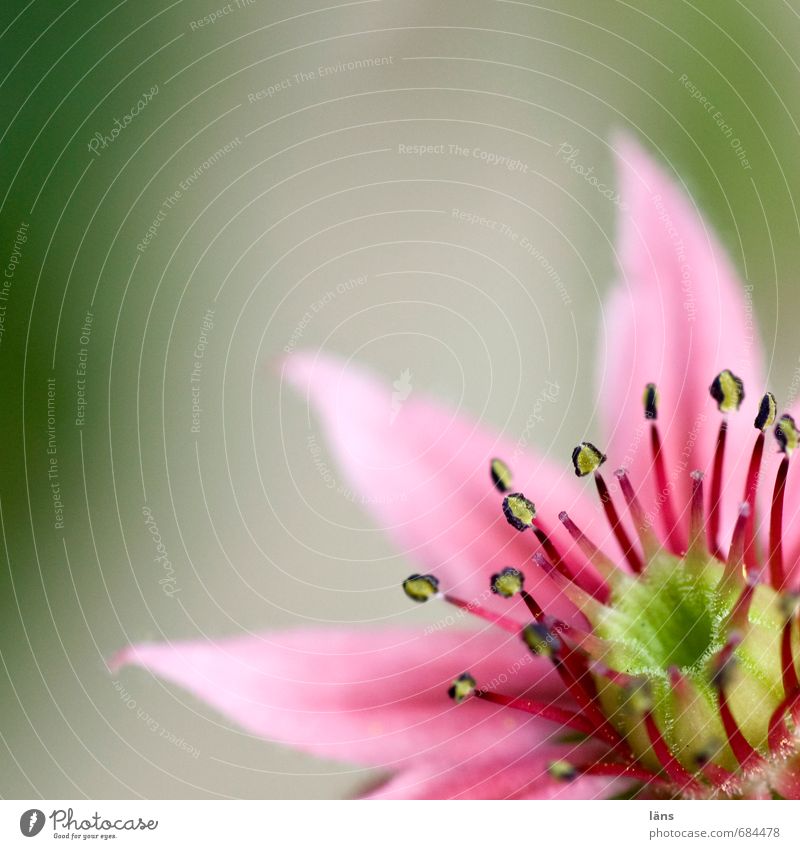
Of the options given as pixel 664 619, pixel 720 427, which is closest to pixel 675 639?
pixel 664 619

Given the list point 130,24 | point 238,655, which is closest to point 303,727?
point 238,655

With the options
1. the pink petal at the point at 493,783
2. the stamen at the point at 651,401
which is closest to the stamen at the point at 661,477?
the stamen at the point at 651,401

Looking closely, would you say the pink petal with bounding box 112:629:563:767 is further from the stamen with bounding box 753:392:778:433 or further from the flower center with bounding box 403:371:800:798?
the stamen with bounding box 753:392:778:433

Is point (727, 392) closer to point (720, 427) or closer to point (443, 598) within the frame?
point (720, 427)

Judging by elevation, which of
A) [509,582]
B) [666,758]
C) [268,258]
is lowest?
[666,758]

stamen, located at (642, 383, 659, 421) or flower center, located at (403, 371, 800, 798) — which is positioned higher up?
stamen, located at (642, 383, 659, 421)

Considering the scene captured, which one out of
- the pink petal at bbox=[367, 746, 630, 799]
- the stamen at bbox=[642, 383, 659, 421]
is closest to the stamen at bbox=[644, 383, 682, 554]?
the stamen at bbox=[642, 383, 659, 421]
